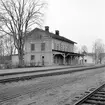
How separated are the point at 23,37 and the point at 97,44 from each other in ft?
223

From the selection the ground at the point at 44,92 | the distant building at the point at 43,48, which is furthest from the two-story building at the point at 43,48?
the ground at the point at 44,92

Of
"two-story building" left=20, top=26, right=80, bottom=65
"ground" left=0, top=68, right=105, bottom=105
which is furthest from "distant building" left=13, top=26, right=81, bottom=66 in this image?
"ground" left=0, top=68, right=105, bottom=105

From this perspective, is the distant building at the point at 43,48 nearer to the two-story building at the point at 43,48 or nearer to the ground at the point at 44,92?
the two-story building at the point at 43,48

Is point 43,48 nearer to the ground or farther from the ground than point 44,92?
farther from the ground

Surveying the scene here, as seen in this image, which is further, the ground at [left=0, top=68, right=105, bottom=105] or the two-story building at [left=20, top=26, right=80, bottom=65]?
the two-story building at [left=20, top=26, right=80, bottom=65]

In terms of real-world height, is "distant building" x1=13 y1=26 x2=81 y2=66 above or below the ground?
→ above

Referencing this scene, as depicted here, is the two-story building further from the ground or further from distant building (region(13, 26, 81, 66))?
the ground

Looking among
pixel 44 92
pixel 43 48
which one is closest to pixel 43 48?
pixel 43 48

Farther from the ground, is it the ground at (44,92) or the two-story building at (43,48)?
the two-story building at (43,48)

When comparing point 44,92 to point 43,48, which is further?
point 43,48

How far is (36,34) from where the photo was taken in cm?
4691

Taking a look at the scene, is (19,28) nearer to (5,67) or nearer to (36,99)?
(5,67)

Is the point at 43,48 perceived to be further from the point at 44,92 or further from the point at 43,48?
the point at 44,92

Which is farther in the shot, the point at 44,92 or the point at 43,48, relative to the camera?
the point at 43,48
